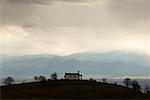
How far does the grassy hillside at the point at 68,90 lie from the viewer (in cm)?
14500

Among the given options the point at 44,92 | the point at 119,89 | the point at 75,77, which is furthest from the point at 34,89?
the point at 75,77

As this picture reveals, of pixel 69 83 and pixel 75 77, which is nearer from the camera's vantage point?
pixel 69 83

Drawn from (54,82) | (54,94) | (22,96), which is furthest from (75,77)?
(22,96)

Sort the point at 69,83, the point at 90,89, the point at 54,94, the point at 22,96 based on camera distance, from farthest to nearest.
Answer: the point at 69,83 → the point at 90,89 → the point at 54,94 → the point at 22,96

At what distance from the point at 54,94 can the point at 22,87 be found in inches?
695

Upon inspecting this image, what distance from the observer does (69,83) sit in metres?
172

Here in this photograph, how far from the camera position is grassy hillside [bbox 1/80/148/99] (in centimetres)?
14500

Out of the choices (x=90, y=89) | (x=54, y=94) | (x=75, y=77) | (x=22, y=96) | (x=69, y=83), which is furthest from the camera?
(x=75, y=77)

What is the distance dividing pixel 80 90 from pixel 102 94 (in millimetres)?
8197

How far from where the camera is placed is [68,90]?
515 feet

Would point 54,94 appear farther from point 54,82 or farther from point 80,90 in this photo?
point 54,82

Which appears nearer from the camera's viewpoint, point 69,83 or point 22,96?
point 22,96

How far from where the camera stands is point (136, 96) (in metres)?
155

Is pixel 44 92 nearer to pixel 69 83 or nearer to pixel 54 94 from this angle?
pixel 54 94
